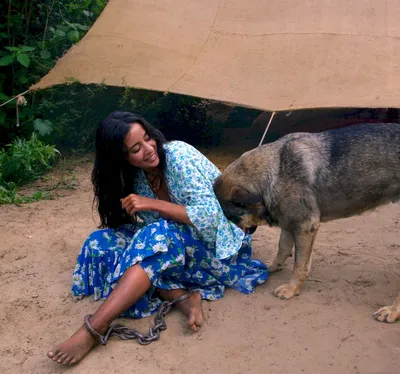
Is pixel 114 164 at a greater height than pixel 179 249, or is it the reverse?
pixel 114 164

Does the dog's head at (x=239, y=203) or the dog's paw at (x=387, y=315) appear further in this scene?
the dog's head at (x=239, y=203)

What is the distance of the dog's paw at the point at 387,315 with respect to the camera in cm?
302

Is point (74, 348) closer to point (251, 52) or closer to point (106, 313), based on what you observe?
point (106, 313)

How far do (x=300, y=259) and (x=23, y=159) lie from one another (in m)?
3.19

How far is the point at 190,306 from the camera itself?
3.14m

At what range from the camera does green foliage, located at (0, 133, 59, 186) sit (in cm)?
534

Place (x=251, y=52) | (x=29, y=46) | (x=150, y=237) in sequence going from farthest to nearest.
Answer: (x=29, y=46), (x=251, y=52), (x=150, y=237)

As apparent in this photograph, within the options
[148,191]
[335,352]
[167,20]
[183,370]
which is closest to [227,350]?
[183,370]

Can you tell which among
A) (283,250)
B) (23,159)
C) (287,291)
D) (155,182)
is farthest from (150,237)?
(23,159)

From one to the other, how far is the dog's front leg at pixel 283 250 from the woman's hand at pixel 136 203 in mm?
1027

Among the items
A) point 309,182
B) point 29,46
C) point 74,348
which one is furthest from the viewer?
point 29,46

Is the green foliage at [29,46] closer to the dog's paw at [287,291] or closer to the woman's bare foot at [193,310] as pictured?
the woman's bare foot at [193,310]

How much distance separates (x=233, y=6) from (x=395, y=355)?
432 centimetres

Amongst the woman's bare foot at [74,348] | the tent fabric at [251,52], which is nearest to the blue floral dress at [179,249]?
the woman's bare foot at [74,348]
